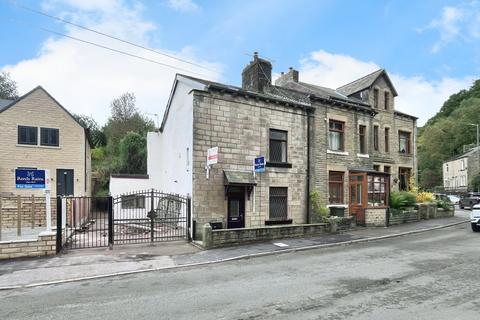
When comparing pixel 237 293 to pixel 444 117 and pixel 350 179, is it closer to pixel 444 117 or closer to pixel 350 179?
pixel 350 179

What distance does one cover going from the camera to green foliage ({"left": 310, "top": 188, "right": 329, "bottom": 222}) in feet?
58.1

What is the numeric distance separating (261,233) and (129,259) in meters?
5.47

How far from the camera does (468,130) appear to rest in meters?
63.4

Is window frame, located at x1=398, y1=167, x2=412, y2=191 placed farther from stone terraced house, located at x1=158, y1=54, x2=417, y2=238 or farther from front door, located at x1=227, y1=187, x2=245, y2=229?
front door, located at x1=227, y1=187, x2=245, y2=229

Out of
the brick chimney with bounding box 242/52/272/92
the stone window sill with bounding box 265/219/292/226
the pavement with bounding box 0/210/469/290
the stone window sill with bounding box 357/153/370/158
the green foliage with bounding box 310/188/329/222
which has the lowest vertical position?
the pavement with bounding box 0/210/469/290

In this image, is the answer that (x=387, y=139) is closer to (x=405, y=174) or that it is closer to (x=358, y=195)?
(x=405, y=174)

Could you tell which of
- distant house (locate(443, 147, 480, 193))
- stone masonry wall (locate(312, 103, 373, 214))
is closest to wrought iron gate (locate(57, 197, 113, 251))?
stone masonry wall (locate(312, 103, 373, 214))

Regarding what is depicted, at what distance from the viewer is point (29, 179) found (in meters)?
11.0

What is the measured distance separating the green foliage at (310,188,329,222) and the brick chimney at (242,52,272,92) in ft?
22.3

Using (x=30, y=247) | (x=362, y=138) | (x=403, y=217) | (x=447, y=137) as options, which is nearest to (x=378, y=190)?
(x=403, y=217)

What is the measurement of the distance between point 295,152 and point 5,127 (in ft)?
62.2

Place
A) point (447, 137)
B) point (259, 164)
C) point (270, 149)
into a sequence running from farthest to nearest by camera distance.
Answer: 1. point (447, 137)
2. point (270, 149)
3. point (259, 164)

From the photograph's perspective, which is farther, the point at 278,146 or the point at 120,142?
the point at 120,142

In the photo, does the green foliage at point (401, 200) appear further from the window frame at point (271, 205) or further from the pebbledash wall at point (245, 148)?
the window frame at point (271, 205)
